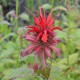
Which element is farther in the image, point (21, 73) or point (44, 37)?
point (21, 73)

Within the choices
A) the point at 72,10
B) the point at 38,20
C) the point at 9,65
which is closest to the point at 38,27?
the point at 38,20

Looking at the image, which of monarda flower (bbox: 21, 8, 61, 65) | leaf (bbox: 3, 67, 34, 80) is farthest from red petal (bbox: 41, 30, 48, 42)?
leaf (bbox: 3, 67, 34, 80)

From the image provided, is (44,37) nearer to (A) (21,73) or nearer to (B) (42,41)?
(B) (42,41)

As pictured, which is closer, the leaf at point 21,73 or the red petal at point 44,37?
the red petal at point 44,37

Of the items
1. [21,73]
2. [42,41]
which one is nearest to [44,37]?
[42,41]

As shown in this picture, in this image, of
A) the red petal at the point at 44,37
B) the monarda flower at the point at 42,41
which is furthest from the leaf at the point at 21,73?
the red petal at the point at 44,37

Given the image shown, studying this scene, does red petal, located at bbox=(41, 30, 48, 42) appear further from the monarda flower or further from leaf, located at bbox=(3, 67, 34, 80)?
leaf, located at bbox=(3, 67, 34, 80)

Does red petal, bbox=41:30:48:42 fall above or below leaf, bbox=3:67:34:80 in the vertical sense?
above

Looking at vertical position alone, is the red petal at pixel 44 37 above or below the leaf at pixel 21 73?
above

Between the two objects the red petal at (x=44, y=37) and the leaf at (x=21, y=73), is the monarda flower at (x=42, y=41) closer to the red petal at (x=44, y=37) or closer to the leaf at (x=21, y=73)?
the red petal at (x=44, y=37)

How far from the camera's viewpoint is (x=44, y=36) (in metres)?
1.27

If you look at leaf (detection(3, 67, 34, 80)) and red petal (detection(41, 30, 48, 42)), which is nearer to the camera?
red petal (detection(41, 30, 48, 42))

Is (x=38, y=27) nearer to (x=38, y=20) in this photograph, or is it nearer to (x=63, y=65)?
(x=38, y=20)

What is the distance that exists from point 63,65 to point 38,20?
30.0 inches
